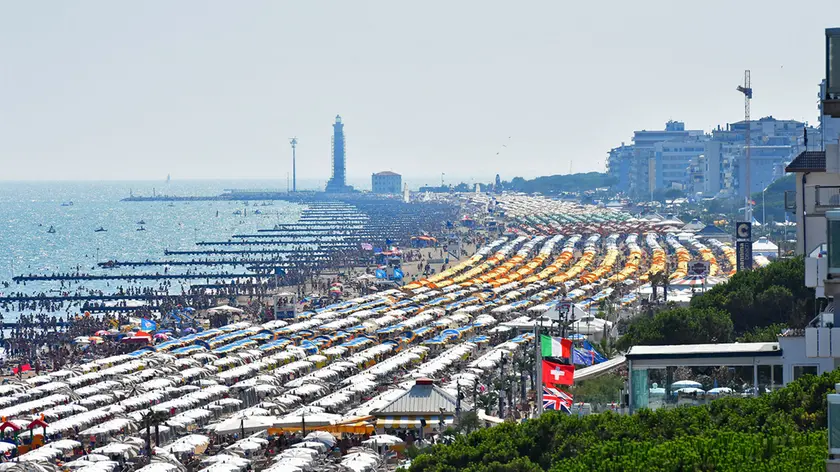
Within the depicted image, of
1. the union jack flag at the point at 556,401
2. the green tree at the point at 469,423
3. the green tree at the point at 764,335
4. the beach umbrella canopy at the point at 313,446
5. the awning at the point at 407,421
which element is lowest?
the beach umbrella canopy at the point at 313,446

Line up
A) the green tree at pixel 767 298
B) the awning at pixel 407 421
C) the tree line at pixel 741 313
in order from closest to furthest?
the awning at pixel 407 421 < the tree line at pixel 741 313 < the green tree at pixel 767 298

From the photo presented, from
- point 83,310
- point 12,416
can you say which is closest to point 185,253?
point 83,310

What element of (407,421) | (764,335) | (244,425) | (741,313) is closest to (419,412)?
(407,421)

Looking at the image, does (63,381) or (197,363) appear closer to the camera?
(63,381)

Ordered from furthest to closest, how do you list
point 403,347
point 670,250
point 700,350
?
point 670,250
point 403,347
point 700,350

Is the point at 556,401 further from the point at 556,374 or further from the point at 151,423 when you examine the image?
the point at 151,423

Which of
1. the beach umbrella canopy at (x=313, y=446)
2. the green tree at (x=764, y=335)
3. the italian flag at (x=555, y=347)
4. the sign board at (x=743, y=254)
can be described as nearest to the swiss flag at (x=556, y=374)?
the italian flag at (x=555, y=347)

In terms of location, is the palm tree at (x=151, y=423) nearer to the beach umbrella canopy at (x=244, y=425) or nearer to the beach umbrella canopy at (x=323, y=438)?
the beach umbrella canopy at (x=244, y=425)

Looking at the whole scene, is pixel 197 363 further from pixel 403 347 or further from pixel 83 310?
pixel 83 310
